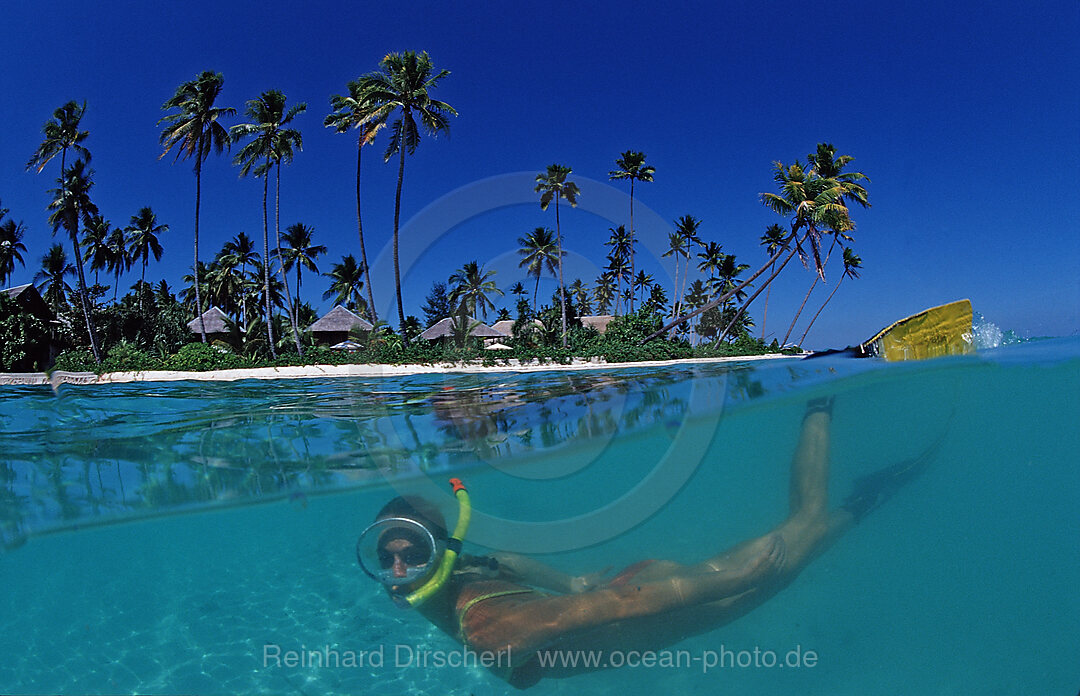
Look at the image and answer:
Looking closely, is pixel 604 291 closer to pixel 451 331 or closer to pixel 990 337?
pixel 451 331

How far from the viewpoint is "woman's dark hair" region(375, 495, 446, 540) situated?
5688mm

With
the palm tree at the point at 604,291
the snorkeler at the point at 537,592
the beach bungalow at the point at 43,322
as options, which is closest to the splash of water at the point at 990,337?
the snorkeler at the point at 537,592

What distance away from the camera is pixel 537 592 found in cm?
566

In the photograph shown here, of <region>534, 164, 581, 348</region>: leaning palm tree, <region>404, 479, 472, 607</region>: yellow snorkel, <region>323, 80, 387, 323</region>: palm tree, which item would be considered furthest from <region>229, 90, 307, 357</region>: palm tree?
<region>404, 479, 472, 607</region>: yellow snorkel

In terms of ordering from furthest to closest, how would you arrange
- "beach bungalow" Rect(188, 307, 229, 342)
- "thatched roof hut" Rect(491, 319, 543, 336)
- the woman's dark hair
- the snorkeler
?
1. "thatched roof hut" Rect(491, 319, 543, 336)
2. "beach bungalow" Rect(188, 307, 229, 342)
3. the woman's dark hair
4. the snorkeler

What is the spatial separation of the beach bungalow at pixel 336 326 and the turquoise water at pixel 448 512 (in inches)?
853

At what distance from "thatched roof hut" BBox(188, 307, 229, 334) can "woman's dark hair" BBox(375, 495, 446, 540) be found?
3596 centimetres

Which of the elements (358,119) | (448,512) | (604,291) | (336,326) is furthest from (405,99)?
(604,291)

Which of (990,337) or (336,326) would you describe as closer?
(990,337)

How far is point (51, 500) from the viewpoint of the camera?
34.3 ft

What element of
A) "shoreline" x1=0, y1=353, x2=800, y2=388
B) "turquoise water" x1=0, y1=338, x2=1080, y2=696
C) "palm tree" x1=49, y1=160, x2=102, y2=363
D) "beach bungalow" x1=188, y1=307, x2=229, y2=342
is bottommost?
"turquoise water" x1=0, y1=338, x2=1080, y2=696

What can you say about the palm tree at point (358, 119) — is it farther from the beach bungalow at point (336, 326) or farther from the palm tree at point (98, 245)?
the palm tree at point (98, 245)

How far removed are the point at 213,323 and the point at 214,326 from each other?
1.22ft

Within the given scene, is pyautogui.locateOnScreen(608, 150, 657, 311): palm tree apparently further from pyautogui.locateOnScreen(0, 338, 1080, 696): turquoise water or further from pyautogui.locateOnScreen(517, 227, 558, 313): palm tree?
pyautogui.locateOnScreen(0, 338, 1080, 696): turquoise water
